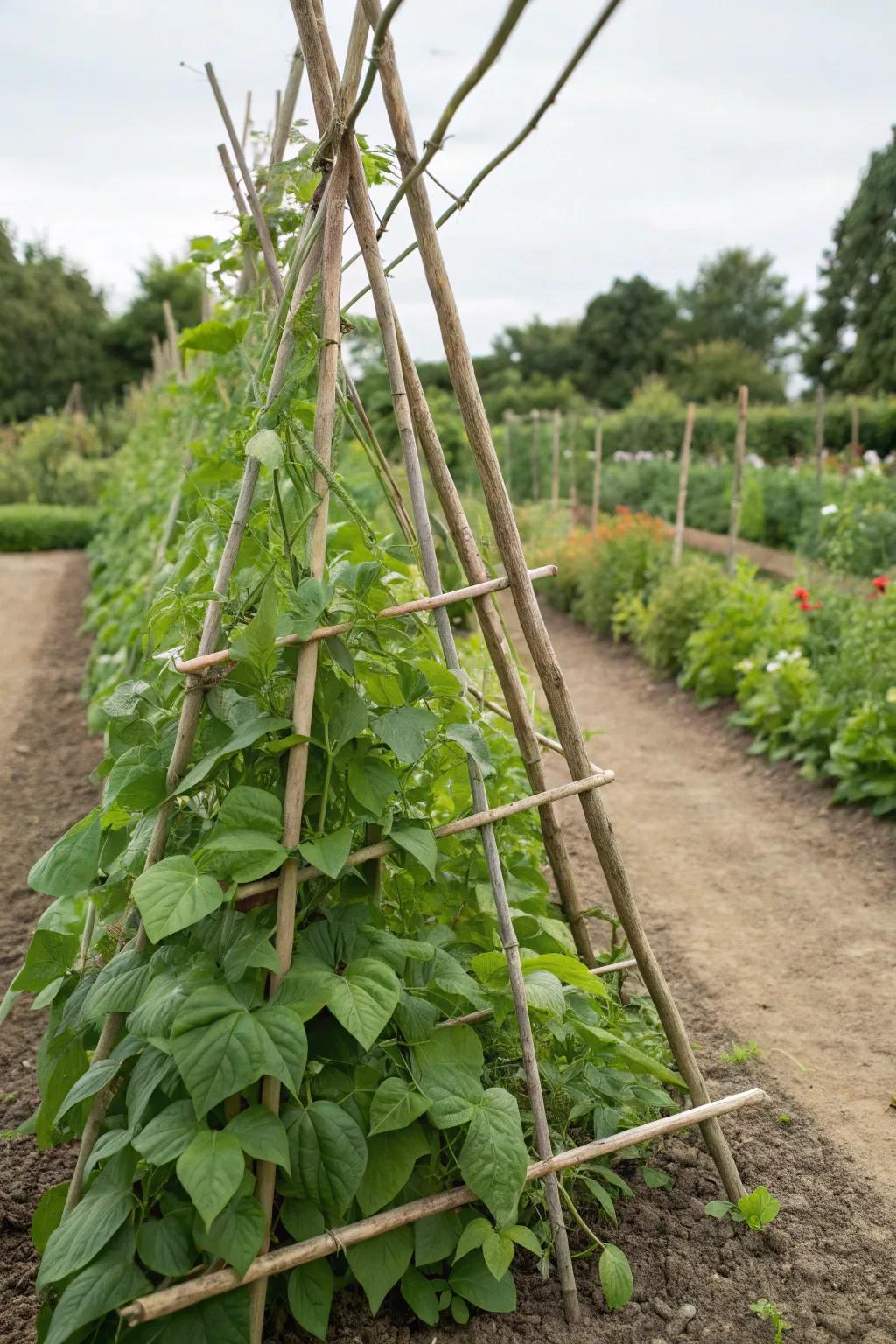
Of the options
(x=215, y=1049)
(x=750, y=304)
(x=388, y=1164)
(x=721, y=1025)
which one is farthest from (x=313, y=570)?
(x=750, y=304)

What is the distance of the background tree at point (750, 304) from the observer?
5434 cm

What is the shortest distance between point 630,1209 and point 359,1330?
74 cm

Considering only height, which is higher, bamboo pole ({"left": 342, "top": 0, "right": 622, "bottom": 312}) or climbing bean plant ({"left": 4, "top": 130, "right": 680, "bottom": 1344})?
bamboo pole ({"left": 342, "top": 0, "right": 622, "bottom": 312})

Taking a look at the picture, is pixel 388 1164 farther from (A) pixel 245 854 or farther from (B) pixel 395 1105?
(A) pixel 245 854

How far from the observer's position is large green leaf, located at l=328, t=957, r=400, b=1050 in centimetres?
→ 186

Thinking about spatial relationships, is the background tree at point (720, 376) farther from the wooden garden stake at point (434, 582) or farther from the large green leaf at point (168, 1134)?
the large green leaf at point (168, 1134)

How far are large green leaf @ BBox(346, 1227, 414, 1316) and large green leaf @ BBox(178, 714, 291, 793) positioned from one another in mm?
964

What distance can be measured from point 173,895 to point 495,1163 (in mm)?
816

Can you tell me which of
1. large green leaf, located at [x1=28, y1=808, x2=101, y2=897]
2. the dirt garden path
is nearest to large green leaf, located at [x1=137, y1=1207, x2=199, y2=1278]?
large green leaf, located at [x1=28, y1=808, x2=101, y2=897]

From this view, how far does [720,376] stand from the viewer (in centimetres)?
4084

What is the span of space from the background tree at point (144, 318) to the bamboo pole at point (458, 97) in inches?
1322

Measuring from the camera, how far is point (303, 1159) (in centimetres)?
194

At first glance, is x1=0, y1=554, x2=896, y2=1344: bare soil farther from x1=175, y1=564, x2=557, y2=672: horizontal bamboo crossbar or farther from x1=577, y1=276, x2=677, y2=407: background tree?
x1=577, y1=276, x2=677, y2=407: background tree

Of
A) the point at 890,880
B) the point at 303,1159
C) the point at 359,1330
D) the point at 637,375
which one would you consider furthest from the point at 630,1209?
the point at 637,375
